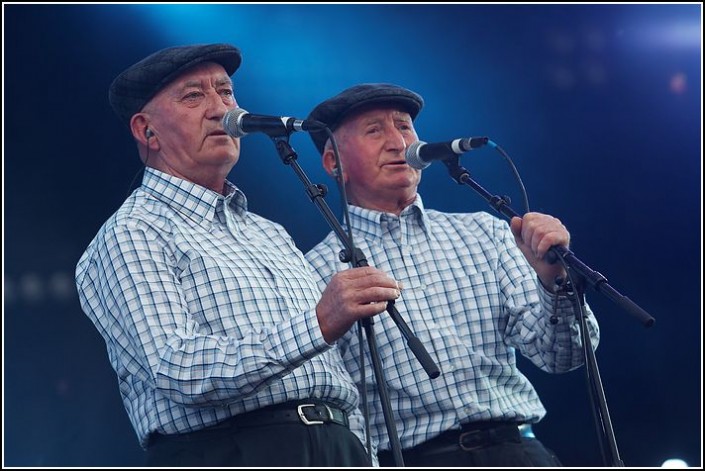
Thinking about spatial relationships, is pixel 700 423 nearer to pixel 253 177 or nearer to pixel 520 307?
pixel 520 307

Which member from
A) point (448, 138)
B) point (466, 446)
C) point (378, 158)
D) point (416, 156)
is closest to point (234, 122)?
point (416, 156)

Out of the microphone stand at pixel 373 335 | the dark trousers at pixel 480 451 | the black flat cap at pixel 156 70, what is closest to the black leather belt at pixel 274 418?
the microphone stand at pixel 373 335

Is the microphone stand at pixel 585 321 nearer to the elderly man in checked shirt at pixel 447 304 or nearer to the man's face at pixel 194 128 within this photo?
the elderly man in checked shirt at pixel 447 304

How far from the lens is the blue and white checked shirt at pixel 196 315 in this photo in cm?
225

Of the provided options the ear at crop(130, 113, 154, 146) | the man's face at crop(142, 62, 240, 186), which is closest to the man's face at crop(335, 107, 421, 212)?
the man's face at crop(142, 62, 240, 186)

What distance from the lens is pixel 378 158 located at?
11.3 feet

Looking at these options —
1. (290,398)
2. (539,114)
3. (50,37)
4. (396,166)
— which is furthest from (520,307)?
(50,37)

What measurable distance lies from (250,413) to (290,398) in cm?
11

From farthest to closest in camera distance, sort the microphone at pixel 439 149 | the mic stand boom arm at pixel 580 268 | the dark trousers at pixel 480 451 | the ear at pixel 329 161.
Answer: the ear at pixel 329 161
the dark trousers at pixel 480 451
the microphone at pixel 439 149
the mic stand boom arm at pixel 580 268

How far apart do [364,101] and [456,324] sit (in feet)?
2.93

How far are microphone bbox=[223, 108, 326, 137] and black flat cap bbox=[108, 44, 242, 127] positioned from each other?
0.36 m

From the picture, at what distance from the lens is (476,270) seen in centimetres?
326

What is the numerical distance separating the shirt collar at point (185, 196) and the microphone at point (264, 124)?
24 centimetres

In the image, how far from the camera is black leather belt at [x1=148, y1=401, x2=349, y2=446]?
7.85ft
